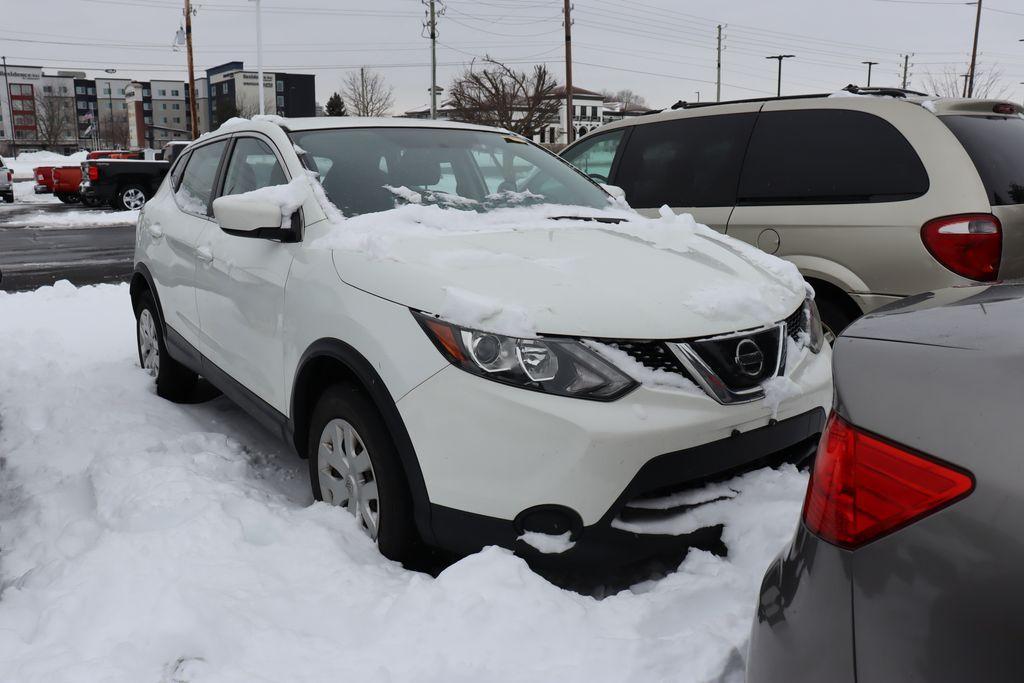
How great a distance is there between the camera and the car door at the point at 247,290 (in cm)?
340

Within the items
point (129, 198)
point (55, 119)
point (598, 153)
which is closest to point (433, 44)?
point (129, 198)

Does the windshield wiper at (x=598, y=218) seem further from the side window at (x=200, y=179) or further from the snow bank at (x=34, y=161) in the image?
the snow bank at (x=34, y=161)

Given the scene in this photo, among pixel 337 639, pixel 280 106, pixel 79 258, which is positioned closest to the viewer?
pixel 337 639

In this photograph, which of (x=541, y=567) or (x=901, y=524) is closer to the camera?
(x=901, y=524)

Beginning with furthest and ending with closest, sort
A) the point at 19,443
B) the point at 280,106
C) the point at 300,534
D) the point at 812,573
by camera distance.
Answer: the point at 280,106 → the point at 19,443 → the point at 300,534 → the point at 812,573

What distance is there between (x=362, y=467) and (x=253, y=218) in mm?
1084

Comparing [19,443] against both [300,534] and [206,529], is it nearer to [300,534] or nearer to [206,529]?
[206,529]

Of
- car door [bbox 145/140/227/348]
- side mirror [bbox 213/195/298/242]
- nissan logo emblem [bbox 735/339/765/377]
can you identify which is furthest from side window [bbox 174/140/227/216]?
nissan logo emblem [bbox 735/339/765/377]

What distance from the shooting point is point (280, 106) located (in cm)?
11669

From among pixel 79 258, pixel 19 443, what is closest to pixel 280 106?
pixel 79 258

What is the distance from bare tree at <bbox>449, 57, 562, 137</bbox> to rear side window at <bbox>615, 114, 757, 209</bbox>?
119ft

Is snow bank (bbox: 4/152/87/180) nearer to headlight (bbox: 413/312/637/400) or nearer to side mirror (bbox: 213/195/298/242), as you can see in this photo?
side mirror (bbox: 213/195/298/242)

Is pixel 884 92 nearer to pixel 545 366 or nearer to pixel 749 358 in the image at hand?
pixel 749 358

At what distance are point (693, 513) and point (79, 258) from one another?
12.9 m
